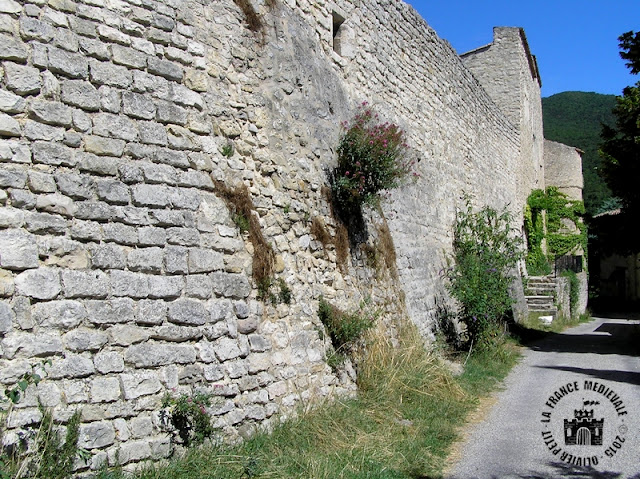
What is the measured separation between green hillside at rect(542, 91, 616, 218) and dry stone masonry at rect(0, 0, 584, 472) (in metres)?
41.4

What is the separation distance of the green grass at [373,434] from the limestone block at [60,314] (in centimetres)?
102

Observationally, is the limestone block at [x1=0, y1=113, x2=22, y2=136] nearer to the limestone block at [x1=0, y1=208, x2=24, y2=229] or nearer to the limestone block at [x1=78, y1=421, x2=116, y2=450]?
the limestone block at [x1=0, y1=208, x2=24, y2=229]

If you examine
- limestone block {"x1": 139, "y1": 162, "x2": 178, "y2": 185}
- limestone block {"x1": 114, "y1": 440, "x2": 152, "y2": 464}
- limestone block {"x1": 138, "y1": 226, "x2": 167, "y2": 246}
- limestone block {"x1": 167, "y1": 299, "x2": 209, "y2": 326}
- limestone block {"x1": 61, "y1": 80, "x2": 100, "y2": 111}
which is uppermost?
limestone block {"x1": 61, "y1": 80, "x2": 100, "y2": 111}

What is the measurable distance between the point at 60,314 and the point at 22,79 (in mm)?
1624

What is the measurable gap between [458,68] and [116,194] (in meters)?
10.3

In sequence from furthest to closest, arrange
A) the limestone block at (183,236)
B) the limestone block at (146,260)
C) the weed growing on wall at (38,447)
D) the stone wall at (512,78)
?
the stone wall at (512,78), the limestone block at (183,236), the limestone block at (146,260), the weed growing on wall at (38,447)

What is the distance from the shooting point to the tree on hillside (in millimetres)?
12133

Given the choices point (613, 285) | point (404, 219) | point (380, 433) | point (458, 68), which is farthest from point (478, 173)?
point (613, 285)

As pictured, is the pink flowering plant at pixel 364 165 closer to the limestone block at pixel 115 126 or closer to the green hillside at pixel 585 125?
the limestone block at pixel 115 126

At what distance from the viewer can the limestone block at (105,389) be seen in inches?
156

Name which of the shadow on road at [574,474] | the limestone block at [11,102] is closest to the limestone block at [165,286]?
the limestone block at [11,102]

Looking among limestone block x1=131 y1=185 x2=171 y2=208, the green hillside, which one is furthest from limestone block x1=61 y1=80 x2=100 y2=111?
the green hillside

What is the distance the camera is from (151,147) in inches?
185

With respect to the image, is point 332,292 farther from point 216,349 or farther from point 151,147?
point 151,147
